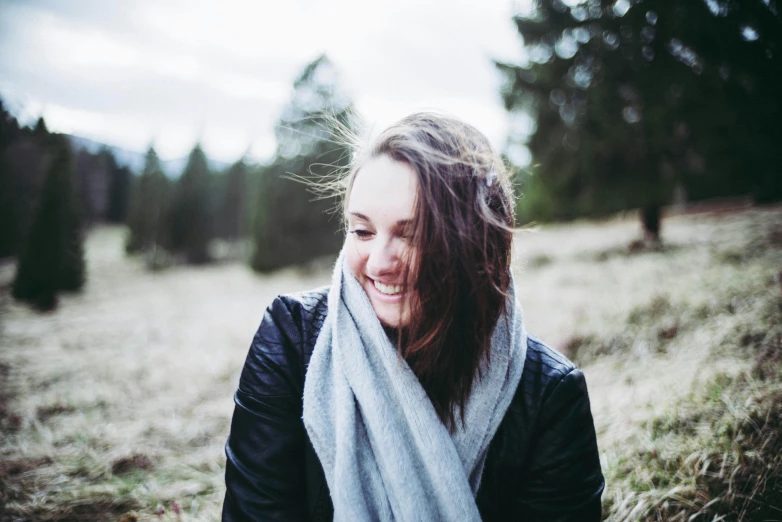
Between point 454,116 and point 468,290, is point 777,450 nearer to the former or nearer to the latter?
point 468,290

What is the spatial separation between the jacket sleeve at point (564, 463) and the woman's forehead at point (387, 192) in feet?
2.74

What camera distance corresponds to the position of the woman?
114 cm

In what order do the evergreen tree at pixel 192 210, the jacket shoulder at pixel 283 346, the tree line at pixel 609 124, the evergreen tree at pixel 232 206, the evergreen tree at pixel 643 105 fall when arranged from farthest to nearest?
the evergreen tree at pixel 232 206, the evergreen tree at pixel 192 210, the evergreen tree at pixel 643 105, the tree line at pixel 609 124, the jacket shoulder at pixel 283 346

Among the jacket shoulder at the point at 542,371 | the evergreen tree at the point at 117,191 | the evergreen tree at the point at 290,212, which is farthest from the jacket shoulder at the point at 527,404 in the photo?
the evergreen tree at the point at 117,191

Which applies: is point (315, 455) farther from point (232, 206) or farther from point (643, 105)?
point (232, 206)

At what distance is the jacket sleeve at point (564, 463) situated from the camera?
118 cm

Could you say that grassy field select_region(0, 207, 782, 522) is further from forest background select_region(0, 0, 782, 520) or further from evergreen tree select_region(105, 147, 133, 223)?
evergreen tree select_region(105, 147, 133, 223)

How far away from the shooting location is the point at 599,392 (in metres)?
3.06

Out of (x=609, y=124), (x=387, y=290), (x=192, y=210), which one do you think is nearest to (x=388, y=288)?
(x=387, y=290)

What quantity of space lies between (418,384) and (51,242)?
1434 centimetres

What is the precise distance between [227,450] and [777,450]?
2710 mm

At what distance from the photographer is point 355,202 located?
3.99 feet

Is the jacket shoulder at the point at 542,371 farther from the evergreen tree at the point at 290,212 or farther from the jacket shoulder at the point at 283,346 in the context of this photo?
the evergreen tree at the point at 290,212

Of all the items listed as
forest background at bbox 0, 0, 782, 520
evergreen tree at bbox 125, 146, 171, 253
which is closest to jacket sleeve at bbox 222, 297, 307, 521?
forest background at bbox 0, 0, 782, 520
